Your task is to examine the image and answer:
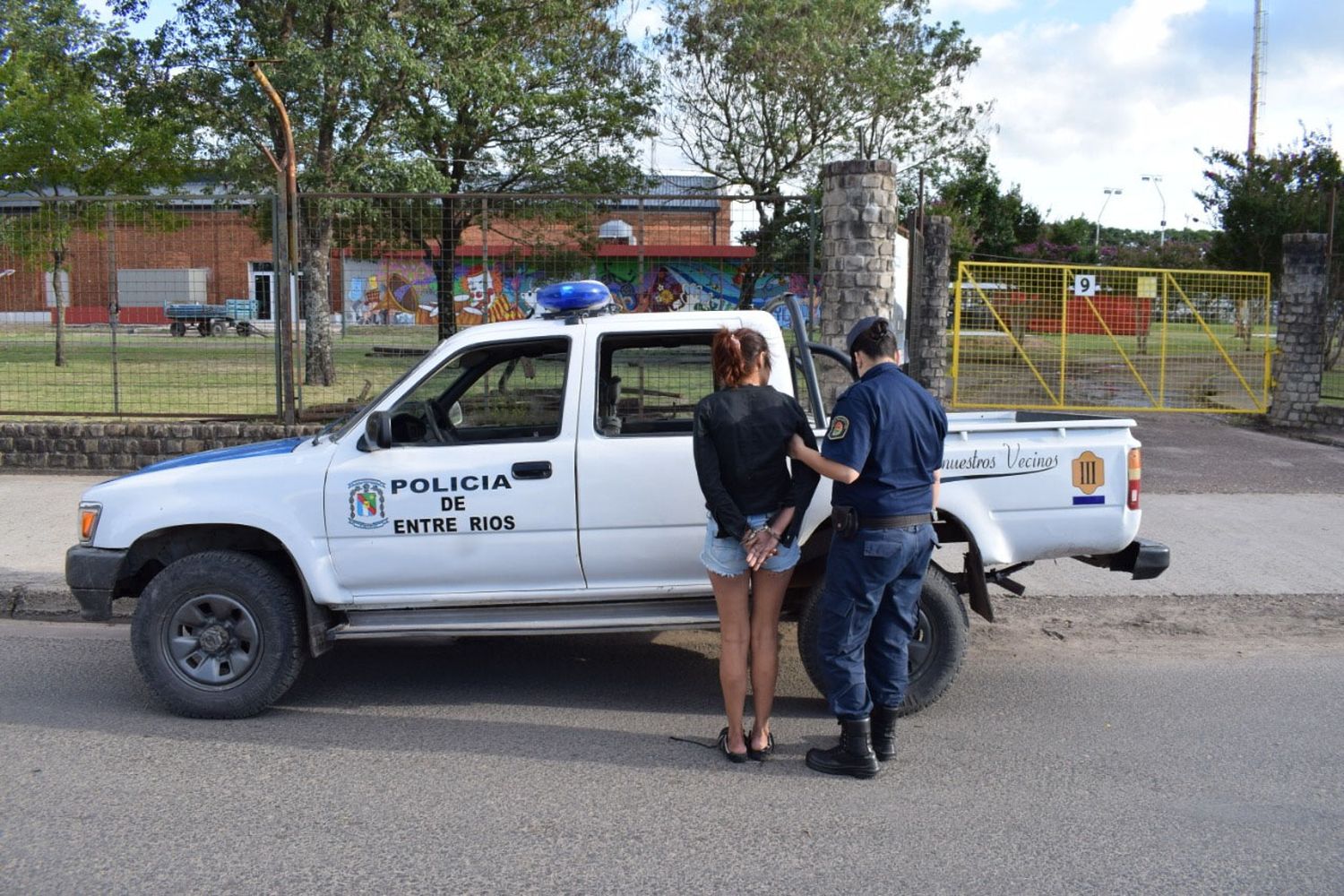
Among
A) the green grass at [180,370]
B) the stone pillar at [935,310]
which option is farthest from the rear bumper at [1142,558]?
the stone pillar at [935,310]

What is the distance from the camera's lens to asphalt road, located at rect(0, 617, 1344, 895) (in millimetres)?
3809

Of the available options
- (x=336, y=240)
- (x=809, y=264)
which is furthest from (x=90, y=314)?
(x=809, y=264)

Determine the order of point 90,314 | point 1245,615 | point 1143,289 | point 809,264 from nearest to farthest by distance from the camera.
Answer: point 1245,615 → point 809,264 → point 90,314 → point 1143,289

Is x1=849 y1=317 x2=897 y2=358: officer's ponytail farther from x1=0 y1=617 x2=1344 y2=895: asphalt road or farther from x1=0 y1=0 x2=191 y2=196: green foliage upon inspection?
x1=0 y1=0 x2=191 y2=196: green foliage

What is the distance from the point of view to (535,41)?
24.5 m

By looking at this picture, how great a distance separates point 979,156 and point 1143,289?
1644cm

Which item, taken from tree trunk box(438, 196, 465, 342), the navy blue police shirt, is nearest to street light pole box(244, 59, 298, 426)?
tree trunk box(438, 196, 465, 342)

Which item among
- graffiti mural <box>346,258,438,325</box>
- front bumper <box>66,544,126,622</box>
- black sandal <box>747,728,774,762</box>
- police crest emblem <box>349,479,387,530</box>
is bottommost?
black sandal <box>747,728,774,762</box>

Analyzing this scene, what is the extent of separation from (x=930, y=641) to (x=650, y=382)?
191 cm

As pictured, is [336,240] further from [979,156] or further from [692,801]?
[979,156]

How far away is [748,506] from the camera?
4.62 m

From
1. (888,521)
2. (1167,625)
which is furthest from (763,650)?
(1167,625)

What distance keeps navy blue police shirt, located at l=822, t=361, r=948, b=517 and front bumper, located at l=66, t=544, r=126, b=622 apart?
334 cm

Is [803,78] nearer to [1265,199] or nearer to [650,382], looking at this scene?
[1265,199]
